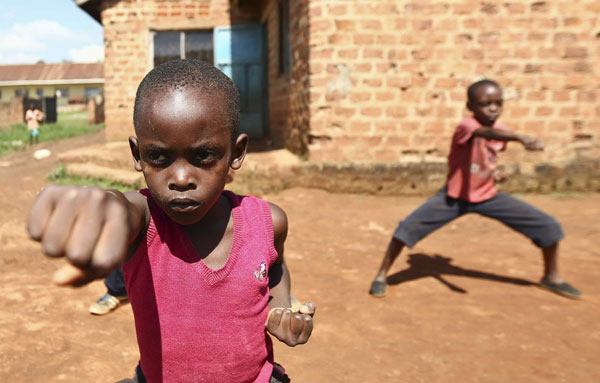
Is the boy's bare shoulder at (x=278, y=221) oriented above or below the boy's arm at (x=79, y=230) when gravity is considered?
below

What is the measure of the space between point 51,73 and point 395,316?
132 ft

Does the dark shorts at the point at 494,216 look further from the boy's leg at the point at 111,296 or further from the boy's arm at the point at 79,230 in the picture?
the boy's arm at the point at 79,230

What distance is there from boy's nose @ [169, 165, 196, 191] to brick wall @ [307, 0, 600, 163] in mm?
5121

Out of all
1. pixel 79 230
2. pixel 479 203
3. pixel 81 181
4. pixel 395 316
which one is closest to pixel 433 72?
pixel 479 203

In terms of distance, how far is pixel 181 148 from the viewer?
3.43ft

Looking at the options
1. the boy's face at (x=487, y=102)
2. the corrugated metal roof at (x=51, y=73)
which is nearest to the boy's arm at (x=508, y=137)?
the boy's face at (x=487, y=102)

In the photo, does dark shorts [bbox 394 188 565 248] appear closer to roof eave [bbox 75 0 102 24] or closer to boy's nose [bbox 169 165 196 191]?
boy's nose [bbox 169 165 196 191]

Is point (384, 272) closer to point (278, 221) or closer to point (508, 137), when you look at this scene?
point (508, 137)

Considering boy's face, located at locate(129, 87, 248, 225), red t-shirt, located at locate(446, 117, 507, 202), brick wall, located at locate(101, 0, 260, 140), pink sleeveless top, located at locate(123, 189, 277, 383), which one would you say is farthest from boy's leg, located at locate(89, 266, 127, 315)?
brick wall, located at locate(101, 0, 260, 140)

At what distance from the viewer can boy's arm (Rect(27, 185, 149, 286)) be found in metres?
0.76

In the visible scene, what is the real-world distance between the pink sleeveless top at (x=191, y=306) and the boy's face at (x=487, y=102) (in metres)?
2.50

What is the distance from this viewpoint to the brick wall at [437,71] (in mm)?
5961

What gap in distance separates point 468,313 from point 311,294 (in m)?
1.03

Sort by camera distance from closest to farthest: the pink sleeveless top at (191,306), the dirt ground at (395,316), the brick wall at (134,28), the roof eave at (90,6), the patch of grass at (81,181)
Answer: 1. the pink sleeveless top at (191,306)
2. the dirt ground at (395,316)
3. the patch of grass at (81,181)
4. the roof eave at (90,6)
5. the brick wall at (134,28)
